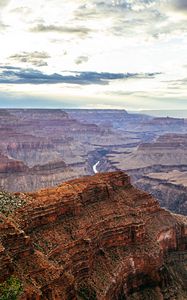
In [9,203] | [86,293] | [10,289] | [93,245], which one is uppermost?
[9,203]

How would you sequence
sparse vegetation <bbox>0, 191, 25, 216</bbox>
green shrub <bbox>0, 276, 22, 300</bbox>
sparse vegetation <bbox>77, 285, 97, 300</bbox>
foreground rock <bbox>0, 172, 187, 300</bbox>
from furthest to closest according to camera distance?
sparse vegetation <bbox>77, 285, 97, 300</bbox> < sparse vegetation <bbox>0, 191, 25, 216</bbox> < foreground rock <bbox>0, 172, 187, 300</bbox> < green shrub <bbox>0, 276, 22, 300</bbox>

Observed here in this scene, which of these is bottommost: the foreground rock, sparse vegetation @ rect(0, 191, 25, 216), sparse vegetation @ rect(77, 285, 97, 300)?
sparse vegetation @ rect(77, 285, 97, 300)

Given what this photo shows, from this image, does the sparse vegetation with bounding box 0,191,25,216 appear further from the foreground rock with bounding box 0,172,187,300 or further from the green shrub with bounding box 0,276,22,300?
the green shrub with bounding box 0,276,22,300

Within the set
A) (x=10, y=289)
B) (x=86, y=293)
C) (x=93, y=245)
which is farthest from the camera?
(x=93, y=245)

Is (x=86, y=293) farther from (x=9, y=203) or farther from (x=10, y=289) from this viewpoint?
(x=10, y=289)

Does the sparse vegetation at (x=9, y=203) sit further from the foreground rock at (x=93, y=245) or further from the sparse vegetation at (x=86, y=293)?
the sparse vegetation at (x=86, y=293)

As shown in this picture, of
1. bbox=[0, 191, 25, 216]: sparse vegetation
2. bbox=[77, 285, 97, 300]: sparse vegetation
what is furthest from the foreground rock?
bbox=[0, 191, 25, 216]: sparse vegetation

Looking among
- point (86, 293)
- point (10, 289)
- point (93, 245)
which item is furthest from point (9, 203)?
point (10, 289)

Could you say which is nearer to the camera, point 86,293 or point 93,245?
point 86,293

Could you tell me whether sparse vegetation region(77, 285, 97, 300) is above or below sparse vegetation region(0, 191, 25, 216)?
below
